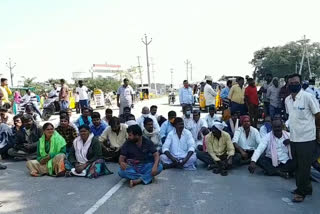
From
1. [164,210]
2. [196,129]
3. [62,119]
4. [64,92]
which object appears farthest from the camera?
[64,92]

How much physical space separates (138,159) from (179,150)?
60.1 inches

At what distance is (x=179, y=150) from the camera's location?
301 inches

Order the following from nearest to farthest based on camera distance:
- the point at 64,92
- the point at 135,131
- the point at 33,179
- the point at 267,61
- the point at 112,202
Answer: the point at 112,202 → the point at 135,131 → the point at 33,179 → the point at 64,92 → the point at 267,61

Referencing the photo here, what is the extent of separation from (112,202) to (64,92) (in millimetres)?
9395

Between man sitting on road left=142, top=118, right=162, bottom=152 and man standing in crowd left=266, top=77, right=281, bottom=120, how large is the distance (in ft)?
13.7

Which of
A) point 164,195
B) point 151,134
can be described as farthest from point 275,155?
point 151,134

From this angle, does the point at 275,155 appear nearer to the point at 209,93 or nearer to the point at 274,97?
the point at 274,97

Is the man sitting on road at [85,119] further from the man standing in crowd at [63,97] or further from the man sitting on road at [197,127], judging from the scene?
the man standing in crowd at [63,97]

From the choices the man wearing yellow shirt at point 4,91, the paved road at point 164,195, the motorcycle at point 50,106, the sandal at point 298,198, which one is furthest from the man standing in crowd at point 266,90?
the motorcycle at point 50,106

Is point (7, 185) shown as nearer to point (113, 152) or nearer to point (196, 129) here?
point (113, 152)

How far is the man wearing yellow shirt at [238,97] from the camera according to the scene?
10875 mm

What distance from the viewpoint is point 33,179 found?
6.77m

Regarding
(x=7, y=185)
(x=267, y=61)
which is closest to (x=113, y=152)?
(x=7, y=185)

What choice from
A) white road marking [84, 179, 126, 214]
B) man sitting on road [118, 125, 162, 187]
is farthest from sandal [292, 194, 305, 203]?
white road marking [84, 179, 126, 214]
